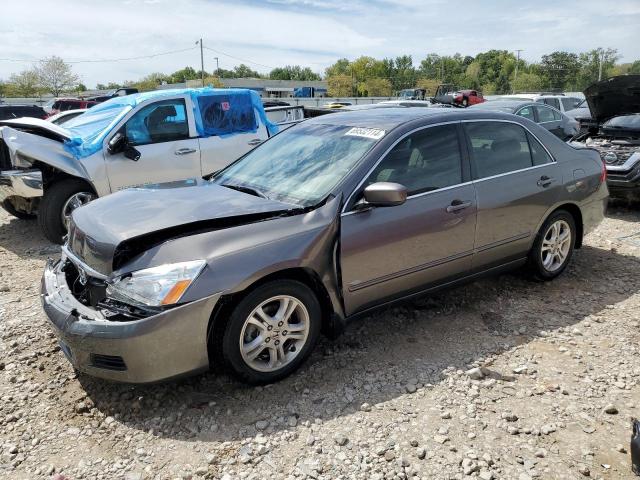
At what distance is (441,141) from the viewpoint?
385 centimetres

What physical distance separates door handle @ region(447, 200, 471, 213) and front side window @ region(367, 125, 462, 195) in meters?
A: 0.15

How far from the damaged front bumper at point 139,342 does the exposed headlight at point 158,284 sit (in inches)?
3.4

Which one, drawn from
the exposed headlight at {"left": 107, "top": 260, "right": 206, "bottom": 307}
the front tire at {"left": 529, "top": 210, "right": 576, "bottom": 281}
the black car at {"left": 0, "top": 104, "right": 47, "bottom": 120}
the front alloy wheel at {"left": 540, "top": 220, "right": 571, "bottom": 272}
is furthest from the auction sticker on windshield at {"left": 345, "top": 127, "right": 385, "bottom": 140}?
the black car at {"left": 0, "top": 104, "right": 47, "bottom": 120}

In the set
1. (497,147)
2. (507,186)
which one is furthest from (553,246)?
(497,147)

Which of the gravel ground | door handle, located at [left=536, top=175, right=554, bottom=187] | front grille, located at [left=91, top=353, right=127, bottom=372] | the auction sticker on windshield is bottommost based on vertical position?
the gravel ground

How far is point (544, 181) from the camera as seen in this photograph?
4445mm

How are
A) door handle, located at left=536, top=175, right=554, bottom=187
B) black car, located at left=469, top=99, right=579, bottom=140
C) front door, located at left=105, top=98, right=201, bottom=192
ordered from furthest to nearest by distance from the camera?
black car, located at left=469, top=99, right=579, bottom=140 → front door, located at left=105, top=98, right=201, bottom=192 → door handle, located at left=536, top=175, right=554, bottom=187

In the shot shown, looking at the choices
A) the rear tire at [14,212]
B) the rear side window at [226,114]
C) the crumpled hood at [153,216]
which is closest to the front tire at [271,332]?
the crumpled hood at [153,216]

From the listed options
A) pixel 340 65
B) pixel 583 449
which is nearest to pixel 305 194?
pixel 583 449

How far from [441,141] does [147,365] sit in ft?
8.60

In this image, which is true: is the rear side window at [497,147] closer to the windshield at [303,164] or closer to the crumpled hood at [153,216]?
the windshield at [303,164]

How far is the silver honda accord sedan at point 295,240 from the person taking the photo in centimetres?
272

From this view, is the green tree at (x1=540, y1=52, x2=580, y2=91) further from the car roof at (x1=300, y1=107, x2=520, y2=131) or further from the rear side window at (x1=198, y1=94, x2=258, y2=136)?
the car roof at (x1=300, y1=107, x2=520, y2=131)

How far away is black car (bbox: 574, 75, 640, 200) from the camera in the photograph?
24.1ft
